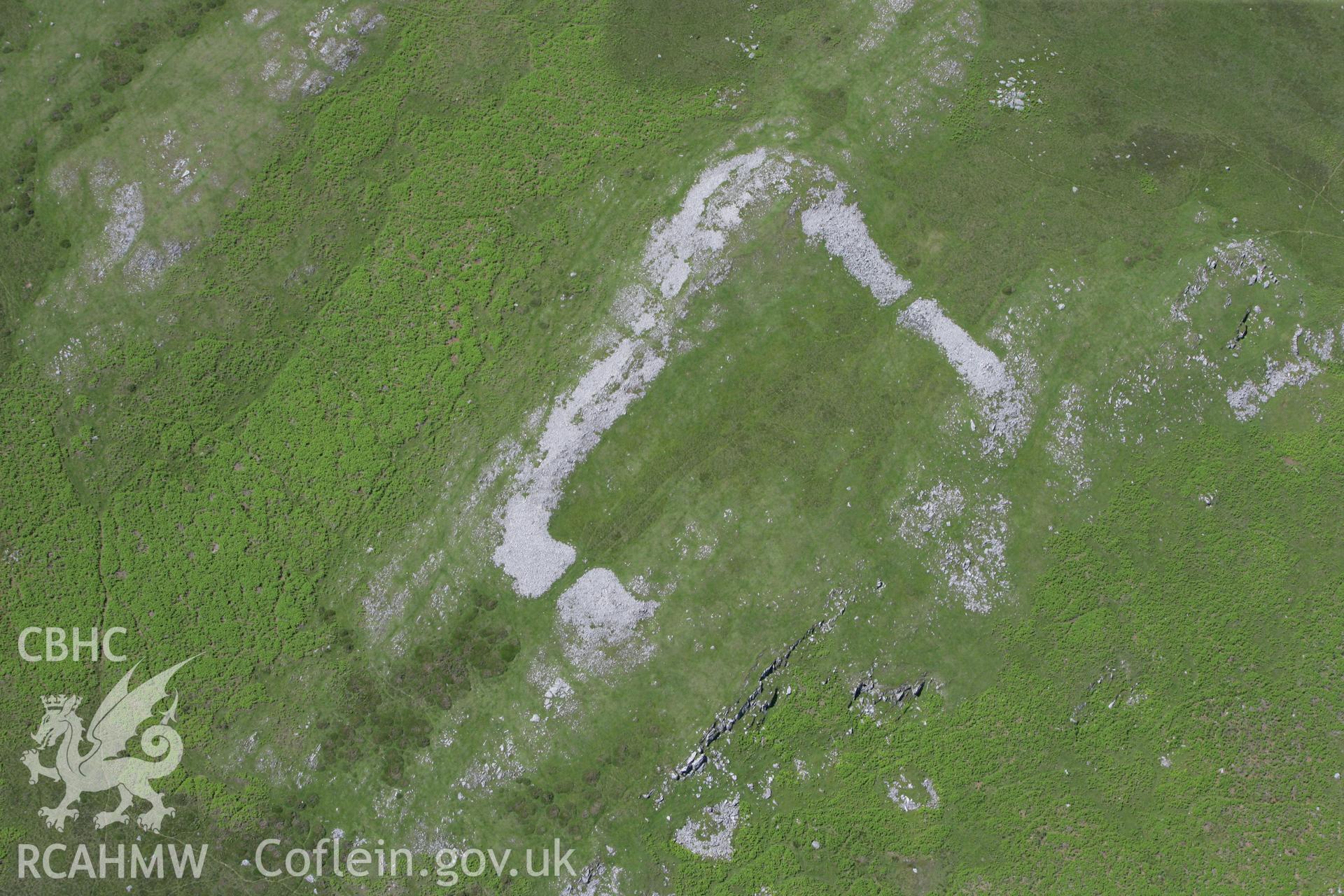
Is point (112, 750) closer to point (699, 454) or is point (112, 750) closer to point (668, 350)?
point (699, 454)

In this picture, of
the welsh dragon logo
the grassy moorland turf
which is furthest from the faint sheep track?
the welsh dragon logo

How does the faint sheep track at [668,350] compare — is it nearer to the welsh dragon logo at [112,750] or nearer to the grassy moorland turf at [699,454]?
the grassy moorland turf at [699,454]

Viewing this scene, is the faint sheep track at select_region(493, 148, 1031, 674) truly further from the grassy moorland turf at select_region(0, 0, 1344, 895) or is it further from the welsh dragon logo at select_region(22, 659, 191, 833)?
the welsh dragon logo at select_region(22, 659, 191, 833)

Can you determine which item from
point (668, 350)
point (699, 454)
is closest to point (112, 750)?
point (699, 454)

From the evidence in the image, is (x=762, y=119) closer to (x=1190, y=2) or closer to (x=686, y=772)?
(x=1190, y=2)

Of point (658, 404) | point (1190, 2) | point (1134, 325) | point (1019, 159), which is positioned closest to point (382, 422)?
point (658, 404)

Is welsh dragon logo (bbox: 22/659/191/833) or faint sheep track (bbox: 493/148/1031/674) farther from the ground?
faint sheep track (bbox: 493/148/1031/674)
